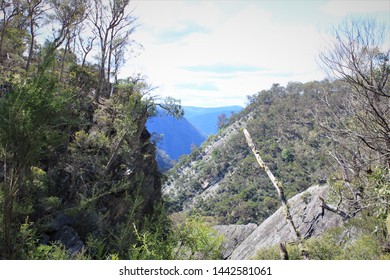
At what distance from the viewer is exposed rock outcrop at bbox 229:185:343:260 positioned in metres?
16.0

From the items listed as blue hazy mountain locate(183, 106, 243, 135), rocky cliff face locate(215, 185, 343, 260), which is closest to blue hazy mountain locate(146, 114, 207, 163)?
blue hazy mountain locate(183, 106, 243, 135)

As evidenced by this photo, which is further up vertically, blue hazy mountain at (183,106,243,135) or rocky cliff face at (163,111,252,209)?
blue hazy mountain at (183,106,243,135)

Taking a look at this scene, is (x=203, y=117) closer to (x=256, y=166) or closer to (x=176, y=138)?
(x=176, y=138)

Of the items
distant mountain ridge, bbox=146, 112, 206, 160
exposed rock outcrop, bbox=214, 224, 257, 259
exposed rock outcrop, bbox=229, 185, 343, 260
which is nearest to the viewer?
exposed rock outcrop, bbox=229, 185, 343, 260

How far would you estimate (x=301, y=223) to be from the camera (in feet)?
56.0

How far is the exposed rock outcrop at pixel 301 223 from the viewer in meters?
16.0

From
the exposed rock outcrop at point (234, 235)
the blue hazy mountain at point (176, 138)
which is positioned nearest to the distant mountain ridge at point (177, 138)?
the blue hazy mountain at point (176, 138)

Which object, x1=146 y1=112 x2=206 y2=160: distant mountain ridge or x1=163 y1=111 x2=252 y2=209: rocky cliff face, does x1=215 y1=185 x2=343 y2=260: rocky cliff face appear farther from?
x1=146 y1=112 x2=206 y2=160: distant mountain ridge

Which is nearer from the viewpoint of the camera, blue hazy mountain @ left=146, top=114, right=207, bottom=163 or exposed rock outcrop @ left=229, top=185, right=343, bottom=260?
exposed rock outcrop @ left=229, top=185, right=343, bottom=260

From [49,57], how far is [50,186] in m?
5.45

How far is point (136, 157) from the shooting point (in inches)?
439

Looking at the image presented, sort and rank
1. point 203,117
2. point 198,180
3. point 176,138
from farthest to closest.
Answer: point 203,117
point 176,138
point 198,180

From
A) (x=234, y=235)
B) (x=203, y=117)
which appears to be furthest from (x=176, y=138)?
(x=234, y=235)

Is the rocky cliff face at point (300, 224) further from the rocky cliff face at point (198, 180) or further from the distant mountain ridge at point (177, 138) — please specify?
the distant mountain ridge at point (177, 138)
